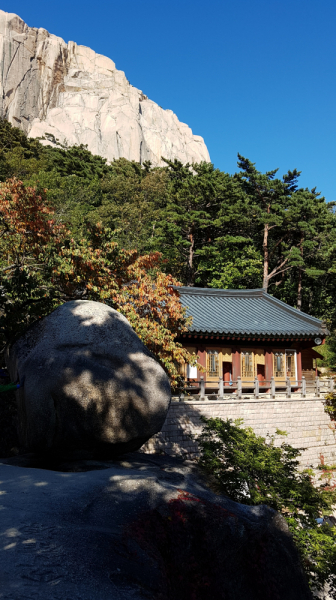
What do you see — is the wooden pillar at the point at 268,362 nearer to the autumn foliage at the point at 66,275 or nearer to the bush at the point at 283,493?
the autumn foliage at the point at 66,275

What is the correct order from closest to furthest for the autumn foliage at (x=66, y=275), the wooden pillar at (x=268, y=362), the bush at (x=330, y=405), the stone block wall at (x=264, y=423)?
the autumn foliage at (x=66, y=275), the stone block wall at (x=264, y=423), the bush at (x=330, y=405), the wooden pillar at (x=268, y=362)

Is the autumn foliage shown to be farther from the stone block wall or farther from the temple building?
the temple building

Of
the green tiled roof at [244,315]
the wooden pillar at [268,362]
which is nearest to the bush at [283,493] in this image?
the green tiled roof at [244,315]

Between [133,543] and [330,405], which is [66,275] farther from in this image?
[330,405]

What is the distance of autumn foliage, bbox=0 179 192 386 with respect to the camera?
11875mm

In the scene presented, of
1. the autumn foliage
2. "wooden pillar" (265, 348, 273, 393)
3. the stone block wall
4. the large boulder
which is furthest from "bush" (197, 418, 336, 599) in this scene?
"wooden pillar" (265, 348, 273, 393)

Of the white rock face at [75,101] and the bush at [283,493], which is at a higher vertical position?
the white rock face at [75,101]

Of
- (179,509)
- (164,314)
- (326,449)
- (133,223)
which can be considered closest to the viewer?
(179,509)

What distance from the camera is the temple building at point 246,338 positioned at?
2059 cm

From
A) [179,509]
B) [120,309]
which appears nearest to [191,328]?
[120,309]

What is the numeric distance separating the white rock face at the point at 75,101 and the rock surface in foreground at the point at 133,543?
72953mm

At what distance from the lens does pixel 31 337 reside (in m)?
8.73

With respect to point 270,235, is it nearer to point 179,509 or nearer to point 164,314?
point 164,314

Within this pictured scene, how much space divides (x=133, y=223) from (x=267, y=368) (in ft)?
66.0
